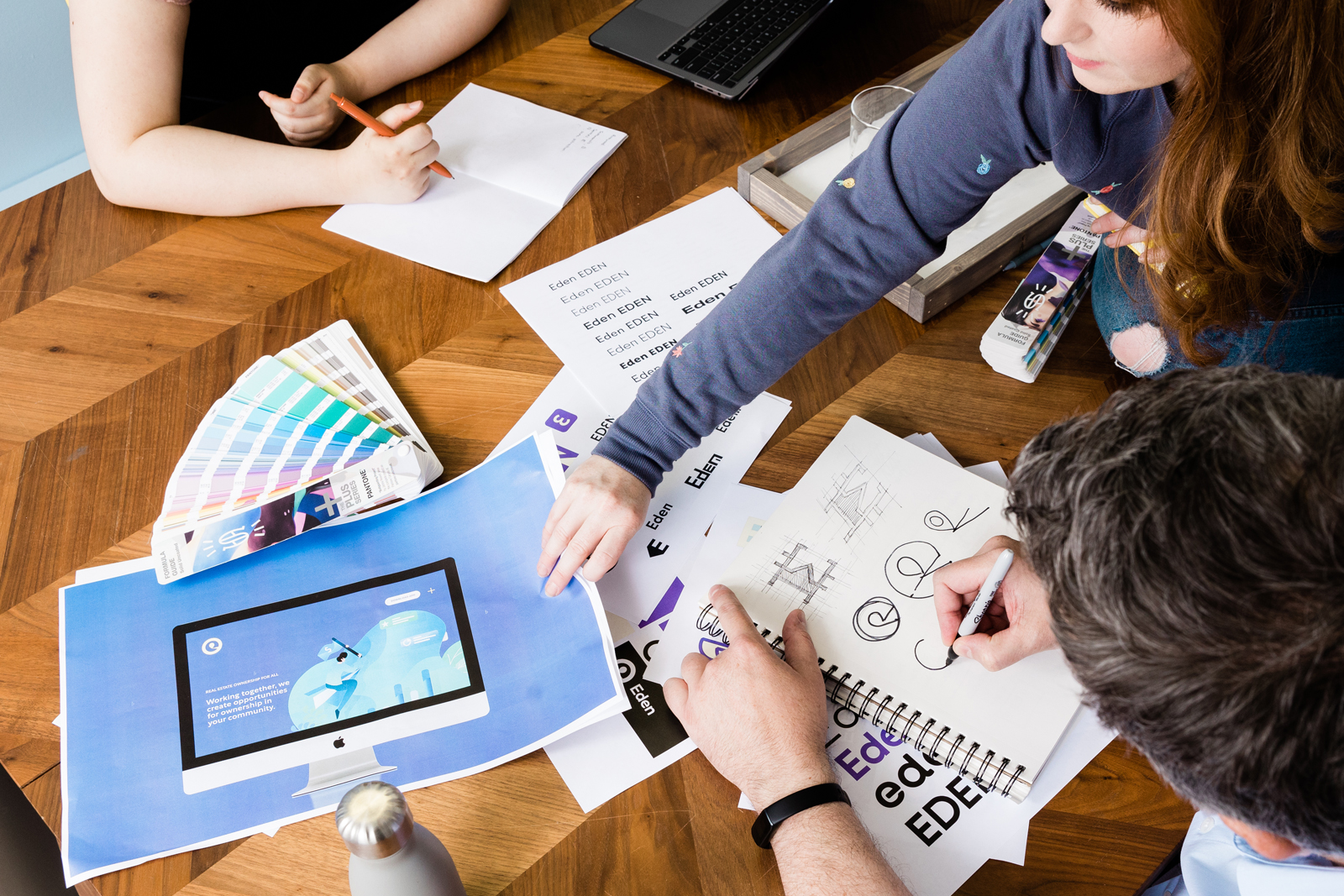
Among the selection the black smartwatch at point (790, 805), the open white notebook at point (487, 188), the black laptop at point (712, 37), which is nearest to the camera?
the black smartwatch at point (790, 805)

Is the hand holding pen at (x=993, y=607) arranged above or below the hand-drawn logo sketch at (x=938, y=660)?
above

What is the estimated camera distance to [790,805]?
2.21 ft

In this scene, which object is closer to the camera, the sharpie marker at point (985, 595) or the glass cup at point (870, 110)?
the sharpie marker at point (985, 595)

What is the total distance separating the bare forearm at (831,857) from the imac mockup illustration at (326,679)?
0.27m

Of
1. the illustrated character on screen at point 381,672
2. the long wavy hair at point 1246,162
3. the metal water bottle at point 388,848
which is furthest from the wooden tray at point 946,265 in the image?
the metal water bottle at point 388,848

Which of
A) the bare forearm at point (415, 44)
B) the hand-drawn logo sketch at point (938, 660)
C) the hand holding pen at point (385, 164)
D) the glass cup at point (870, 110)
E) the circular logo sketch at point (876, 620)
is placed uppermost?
the bare forearm at point (415, 44)

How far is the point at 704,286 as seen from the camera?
1.04m

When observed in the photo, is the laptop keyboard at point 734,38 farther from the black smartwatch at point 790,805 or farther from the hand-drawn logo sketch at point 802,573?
the black smartwatch at point 790,805

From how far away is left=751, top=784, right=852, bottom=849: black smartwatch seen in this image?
0.67 meters

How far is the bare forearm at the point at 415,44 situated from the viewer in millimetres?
1239

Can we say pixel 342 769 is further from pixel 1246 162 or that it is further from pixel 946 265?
pixel 1246 162

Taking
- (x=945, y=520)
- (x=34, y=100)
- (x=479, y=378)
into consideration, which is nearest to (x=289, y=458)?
(x=479, y=378)

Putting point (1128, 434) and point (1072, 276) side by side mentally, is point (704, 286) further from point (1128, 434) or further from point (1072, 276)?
point (1128, 434)

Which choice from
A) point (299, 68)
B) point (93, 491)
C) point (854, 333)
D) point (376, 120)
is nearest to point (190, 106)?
point (299, 68)
